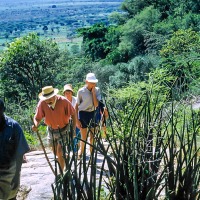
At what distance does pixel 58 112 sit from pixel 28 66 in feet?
94.6

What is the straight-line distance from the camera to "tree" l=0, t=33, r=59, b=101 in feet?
110

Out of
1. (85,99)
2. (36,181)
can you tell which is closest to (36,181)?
(36,181)

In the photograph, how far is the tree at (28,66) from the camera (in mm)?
33406

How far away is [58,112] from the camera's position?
5.94m

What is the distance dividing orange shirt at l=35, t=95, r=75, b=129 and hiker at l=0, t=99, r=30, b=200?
131cm

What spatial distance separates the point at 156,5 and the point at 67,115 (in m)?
44.2

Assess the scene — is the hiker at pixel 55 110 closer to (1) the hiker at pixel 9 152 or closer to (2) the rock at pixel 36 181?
(2) the rock at pixel 36 181

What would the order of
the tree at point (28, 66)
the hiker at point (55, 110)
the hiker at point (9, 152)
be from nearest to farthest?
the hiker at point (9, 152) → the hiker at point (55, 110) → the tree at point (28, 66)

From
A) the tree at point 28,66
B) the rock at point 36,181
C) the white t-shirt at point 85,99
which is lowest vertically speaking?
the tree at point 28,66

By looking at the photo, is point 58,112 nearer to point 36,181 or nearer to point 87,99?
point 87,99

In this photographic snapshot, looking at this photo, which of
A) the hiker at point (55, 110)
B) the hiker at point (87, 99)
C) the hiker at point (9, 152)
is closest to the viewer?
the hiker at point (9, 152)

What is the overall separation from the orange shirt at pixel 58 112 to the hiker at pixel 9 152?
4.29 feet

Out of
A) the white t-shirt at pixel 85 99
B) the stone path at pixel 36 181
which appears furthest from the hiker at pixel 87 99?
the stone path at pixel 36 181

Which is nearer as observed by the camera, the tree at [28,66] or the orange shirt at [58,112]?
the orange shirt at [58,112]
